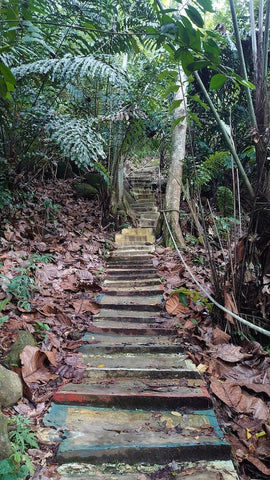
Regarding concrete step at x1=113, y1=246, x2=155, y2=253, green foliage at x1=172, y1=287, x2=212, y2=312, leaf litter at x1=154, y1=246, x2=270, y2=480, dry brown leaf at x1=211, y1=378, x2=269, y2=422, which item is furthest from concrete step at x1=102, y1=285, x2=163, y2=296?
dry brown leaf at x1=211, y1=378, x2=269, y2=422

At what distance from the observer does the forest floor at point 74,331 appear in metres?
1.78

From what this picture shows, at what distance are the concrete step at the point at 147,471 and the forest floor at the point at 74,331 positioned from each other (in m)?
0.06

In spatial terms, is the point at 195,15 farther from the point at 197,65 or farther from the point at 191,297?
the point at 191,297

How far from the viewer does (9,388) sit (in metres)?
1.82

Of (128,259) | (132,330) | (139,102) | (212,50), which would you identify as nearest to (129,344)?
(132,330)

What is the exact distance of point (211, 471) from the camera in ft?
5.05

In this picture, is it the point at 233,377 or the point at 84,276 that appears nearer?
the point at 233,377

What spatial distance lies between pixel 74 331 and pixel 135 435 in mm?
1263

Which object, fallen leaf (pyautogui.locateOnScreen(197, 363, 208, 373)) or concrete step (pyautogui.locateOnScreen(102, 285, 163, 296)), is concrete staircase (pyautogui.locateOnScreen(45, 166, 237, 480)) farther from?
concrete step (pyautogui.locateOnScreen(102, 285, 163, 296))

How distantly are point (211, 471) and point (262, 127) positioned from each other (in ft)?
7.62

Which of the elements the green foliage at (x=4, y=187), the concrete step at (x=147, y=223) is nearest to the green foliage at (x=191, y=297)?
the green foliage at (x=4, y=187)

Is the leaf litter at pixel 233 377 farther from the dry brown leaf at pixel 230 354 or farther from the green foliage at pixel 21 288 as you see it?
the green foliage at pixel 21 288

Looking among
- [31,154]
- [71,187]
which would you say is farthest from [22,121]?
[71,187]

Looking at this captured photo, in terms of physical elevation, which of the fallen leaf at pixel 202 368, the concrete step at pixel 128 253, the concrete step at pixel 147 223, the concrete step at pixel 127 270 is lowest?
the fallen leaf at pixel 202 368
